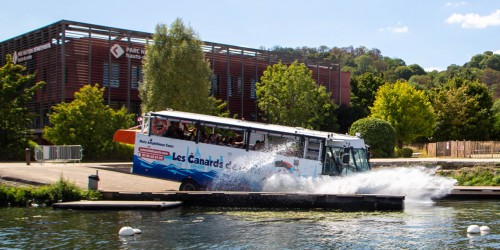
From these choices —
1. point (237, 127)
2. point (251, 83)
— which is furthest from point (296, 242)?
point (251, 83)

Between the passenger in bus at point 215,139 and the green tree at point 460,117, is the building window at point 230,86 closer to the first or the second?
the green tree at point 460,117

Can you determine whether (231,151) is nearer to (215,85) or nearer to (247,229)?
(247,229)

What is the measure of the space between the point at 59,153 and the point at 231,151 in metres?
14.6

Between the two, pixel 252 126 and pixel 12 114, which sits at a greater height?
pixel 12 114

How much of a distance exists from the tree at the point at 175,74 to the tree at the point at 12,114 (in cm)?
816

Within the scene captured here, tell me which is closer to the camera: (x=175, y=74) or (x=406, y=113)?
(x=175, y=74)

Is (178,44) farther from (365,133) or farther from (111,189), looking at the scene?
(111,189)

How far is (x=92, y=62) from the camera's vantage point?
178 ft

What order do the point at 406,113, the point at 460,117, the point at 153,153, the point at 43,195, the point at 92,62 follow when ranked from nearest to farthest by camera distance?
the point at 43,195, the point at 153,153, the point at 92,62, the point at 406,113, the point at 460,117

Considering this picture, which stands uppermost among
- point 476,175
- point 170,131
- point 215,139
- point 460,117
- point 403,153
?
point 460,117

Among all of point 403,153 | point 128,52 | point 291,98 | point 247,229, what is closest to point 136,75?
point 128,52

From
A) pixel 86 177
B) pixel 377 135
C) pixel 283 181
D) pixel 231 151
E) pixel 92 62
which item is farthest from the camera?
pixel 92 62

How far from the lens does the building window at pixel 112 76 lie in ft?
182

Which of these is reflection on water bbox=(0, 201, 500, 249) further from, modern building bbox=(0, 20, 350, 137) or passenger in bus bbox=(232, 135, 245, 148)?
modern building bbox=(0, 20, 350, 137)
